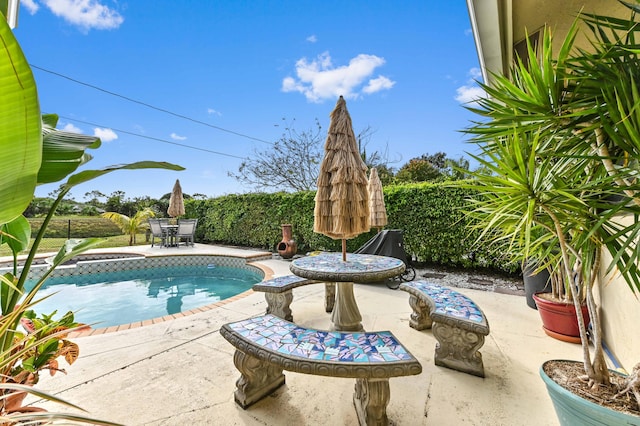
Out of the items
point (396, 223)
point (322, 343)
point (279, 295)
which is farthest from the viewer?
point (396, 223)

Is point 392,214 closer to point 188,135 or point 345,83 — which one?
point 345,83

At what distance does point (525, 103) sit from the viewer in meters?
1.51

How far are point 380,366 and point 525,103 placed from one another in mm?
1785

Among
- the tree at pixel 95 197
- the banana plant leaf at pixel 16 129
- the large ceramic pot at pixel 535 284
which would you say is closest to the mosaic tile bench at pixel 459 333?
the large ceramic pot at pixel 535 284

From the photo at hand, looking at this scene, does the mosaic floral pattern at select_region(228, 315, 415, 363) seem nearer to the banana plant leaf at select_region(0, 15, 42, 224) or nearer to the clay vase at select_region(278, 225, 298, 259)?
the banana plant leaf at select_region(0, 15, 42, 224)

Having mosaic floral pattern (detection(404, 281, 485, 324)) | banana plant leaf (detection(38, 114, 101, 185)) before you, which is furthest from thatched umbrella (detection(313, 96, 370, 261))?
banana plant leaf (detection(38, 114, 101, 185))

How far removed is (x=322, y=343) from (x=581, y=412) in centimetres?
141

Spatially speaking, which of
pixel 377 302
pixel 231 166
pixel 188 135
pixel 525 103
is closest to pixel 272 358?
pixel 525 103

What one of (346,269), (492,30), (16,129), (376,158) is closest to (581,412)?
(346,269)

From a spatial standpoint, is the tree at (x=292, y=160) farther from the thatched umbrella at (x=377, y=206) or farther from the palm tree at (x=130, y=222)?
the thatched umbrella at (x=377, y=206)

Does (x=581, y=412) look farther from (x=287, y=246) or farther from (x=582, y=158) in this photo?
(x=287, y=246)

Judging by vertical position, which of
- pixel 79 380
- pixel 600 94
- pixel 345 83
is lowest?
pixel 79 380

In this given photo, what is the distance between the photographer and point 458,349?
236 centimetres

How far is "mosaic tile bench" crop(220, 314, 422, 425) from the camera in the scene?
1.54m
